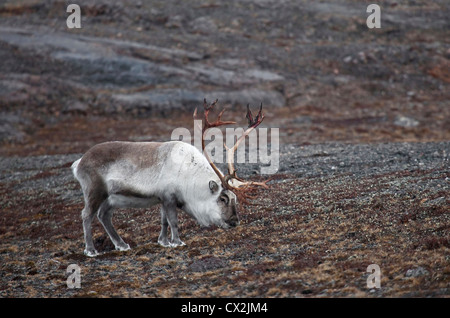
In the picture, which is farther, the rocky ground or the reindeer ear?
the reindeer ear

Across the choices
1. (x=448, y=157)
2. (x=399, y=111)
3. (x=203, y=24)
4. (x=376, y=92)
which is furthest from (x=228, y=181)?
(x=203, y=24)

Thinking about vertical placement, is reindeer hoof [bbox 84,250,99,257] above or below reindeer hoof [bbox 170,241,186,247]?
below

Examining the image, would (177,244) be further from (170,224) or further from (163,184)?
(163,184)

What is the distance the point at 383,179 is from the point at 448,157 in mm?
4348

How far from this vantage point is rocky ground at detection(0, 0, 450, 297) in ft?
32.0

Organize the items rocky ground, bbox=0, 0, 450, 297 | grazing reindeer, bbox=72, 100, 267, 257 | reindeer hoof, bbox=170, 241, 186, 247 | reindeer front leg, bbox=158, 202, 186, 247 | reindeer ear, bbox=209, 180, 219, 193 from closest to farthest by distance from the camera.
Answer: rocky ground, bbox=0, 0, 450, 297 → reindeer ear, bbox=209, 180, 219, 193 → grazing reindeer, bbox=72, 100, 267, 257 → reindeer front leg, bbox=158, 202, 186, 247 → reindeer hoof, bbox=170, 241, 186, 247

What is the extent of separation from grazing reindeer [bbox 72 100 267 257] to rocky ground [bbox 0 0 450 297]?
72 centimetres

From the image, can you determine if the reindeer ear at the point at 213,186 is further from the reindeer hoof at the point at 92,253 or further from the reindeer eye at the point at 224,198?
the reindeer hoof at the point at 92,253

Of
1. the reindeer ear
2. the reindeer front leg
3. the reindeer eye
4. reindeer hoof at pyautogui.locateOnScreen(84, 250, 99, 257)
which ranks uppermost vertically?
the reindeer ear

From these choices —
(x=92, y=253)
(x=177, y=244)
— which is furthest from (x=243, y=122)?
(x=92, y=253)

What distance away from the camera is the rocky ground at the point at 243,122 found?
32.0ft

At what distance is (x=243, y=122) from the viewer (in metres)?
34.4

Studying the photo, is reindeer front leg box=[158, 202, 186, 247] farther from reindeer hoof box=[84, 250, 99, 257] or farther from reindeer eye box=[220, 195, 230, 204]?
reindeer hoof box=[84, 250, 99, 257]

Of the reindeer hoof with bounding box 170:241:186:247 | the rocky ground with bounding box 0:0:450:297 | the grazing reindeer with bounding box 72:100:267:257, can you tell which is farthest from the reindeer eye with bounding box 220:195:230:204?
the reindeer hoof with bounding box 170:241:186:247
